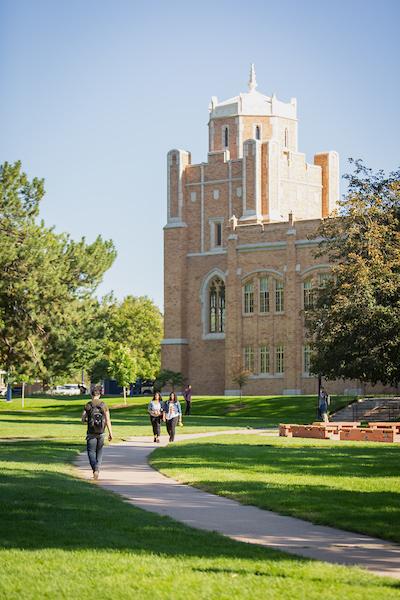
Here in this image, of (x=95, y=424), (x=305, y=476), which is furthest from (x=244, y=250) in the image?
(x=95, y=424)

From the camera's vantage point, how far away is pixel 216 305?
81125 mm

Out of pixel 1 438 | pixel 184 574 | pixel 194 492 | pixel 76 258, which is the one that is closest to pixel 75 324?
pixel 76 258

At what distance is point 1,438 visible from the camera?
115ft

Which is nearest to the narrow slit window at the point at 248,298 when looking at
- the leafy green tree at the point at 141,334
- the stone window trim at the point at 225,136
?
the stone window trim at the point at 225,136

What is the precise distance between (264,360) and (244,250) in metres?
7.42

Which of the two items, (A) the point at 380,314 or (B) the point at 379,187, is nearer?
(A) the point at 380,314

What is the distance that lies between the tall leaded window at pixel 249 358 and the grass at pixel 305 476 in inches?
1719

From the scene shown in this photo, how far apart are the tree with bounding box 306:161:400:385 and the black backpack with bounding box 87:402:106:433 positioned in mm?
22113

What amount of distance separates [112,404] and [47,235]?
27.3 metres

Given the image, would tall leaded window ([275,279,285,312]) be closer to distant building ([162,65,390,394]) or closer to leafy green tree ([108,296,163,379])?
distant building ([162,65,390,394])

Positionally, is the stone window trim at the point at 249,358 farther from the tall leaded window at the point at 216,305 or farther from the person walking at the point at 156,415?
the person walking at the point at 156,415

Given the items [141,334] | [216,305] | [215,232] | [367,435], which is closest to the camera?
[367,435]

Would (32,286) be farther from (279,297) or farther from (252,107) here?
(252,107)

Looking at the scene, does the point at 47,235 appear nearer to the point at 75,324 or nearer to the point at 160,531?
the point at 75,324
